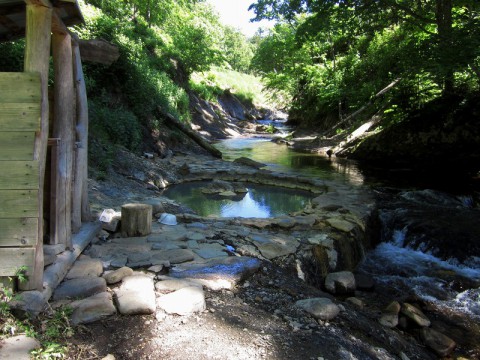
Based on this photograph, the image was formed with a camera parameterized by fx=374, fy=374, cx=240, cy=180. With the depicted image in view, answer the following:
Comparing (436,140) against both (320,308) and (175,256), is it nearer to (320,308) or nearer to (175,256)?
(320,308)

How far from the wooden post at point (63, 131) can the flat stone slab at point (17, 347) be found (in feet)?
4.03

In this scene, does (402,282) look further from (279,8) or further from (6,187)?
(279,8)

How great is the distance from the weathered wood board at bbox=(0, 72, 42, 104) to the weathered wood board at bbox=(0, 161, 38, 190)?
1.43 feet

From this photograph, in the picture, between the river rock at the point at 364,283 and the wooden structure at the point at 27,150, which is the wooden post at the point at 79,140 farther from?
the river rock at the point at 364,283

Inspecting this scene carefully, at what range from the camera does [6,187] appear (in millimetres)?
2547

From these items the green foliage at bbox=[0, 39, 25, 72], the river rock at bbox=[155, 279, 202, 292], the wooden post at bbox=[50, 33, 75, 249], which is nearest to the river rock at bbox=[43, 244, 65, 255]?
the wooden post at bbox=[50, 33, 75, 249]

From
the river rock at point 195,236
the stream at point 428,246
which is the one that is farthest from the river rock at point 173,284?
the stream at point 428,246

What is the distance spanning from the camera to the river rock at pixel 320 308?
119 inches

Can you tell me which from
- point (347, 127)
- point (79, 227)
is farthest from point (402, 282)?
point (347, 127)

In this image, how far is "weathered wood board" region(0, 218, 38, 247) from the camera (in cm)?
255

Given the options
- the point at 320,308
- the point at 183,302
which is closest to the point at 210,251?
the point at 183,302

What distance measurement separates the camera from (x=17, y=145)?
101 inches

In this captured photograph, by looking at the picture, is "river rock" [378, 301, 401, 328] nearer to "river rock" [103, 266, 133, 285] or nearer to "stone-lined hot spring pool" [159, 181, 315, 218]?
"river rock" [103, 266, 133, 285]

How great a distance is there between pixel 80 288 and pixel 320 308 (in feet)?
6.36
